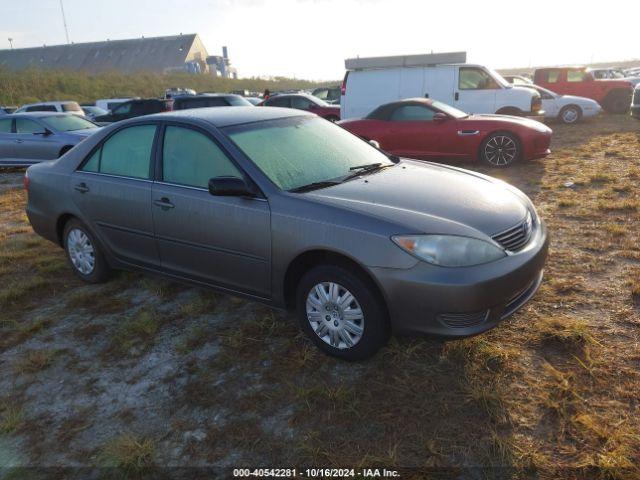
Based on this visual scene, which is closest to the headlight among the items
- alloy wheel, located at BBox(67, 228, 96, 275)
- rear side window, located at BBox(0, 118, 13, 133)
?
alloy wheel, located at BBox(67, 228, 96, 275)

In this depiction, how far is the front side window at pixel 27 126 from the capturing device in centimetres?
1091

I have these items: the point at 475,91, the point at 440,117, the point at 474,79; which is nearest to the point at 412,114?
the point at 440,117

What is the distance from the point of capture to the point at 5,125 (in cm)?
1134

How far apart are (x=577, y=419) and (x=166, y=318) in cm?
299

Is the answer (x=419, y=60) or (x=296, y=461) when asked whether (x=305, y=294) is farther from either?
(x=419, y=60)

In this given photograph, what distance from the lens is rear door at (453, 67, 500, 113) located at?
39.0 feet

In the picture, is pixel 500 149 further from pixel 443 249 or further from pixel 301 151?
pixel 443 249

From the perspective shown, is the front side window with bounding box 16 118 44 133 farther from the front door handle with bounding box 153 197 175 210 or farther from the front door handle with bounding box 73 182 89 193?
the front door handle with bounding box 153 197 175 210

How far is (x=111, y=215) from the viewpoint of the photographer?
4180 mm

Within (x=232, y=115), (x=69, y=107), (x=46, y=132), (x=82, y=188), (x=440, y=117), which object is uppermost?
(x=232, y=115)

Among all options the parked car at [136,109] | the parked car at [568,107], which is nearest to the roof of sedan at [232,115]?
the parked car at [136,109]

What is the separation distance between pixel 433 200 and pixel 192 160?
72.1 inches

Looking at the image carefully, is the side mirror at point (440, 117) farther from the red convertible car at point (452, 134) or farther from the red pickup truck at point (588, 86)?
the red pickup truck at point (588, 86)

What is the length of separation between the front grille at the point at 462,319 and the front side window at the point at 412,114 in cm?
700
